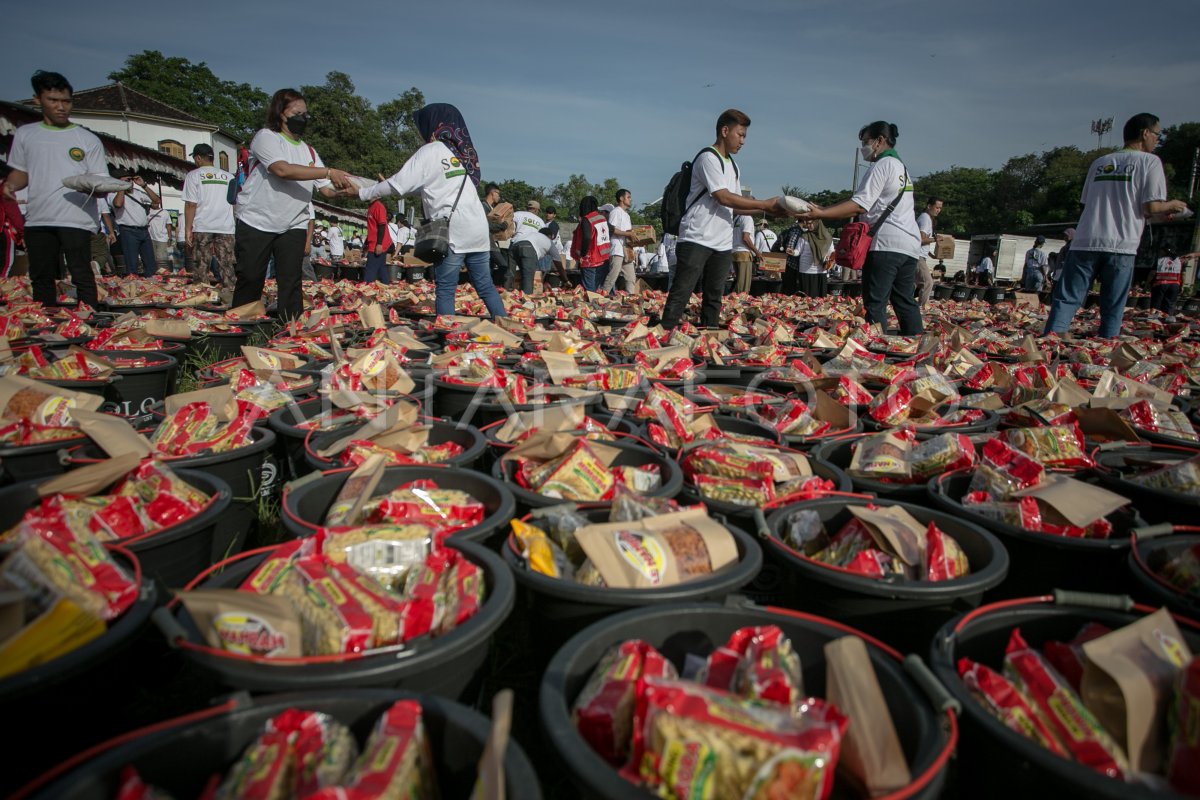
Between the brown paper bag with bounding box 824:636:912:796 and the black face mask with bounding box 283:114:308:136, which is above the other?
the black face mask with bounding box 283:114:308:136

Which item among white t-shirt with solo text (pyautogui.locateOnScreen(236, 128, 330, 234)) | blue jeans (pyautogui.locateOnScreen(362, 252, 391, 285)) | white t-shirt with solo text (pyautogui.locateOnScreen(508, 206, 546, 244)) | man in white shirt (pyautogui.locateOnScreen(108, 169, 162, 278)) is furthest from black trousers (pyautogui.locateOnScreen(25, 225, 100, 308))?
white t-shirt with solo text (pyautogui.locateOnScreen(508, 206, 546, 244))

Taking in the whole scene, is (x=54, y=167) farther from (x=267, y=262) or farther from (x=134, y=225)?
(x=134, y=225)

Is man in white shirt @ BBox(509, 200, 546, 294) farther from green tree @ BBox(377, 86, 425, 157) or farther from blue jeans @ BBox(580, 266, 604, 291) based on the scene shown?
green tree @ BBox(377, 86, 425, 157)

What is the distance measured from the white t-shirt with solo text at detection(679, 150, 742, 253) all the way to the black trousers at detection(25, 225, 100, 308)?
4715 mm

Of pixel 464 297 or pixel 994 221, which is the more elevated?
pixel 994 221

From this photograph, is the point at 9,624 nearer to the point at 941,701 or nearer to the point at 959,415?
the point at 941,701

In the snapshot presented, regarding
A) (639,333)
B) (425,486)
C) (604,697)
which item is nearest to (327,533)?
(425,486)

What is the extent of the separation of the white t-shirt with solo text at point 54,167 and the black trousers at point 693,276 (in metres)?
4.46

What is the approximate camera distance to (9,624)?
106 cm

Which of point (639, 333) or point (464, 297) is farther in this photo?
point (464, 297)

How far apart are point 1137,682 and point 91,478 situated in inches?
91.5

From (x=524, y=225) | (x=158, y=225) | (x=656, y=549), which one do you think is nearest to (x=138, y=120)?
(x=158, y=225)

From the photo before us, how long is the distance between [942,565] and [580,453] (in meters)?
1.01

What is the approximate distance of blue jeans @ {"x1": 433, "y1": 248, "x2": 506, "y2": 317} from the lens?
5.16 m
